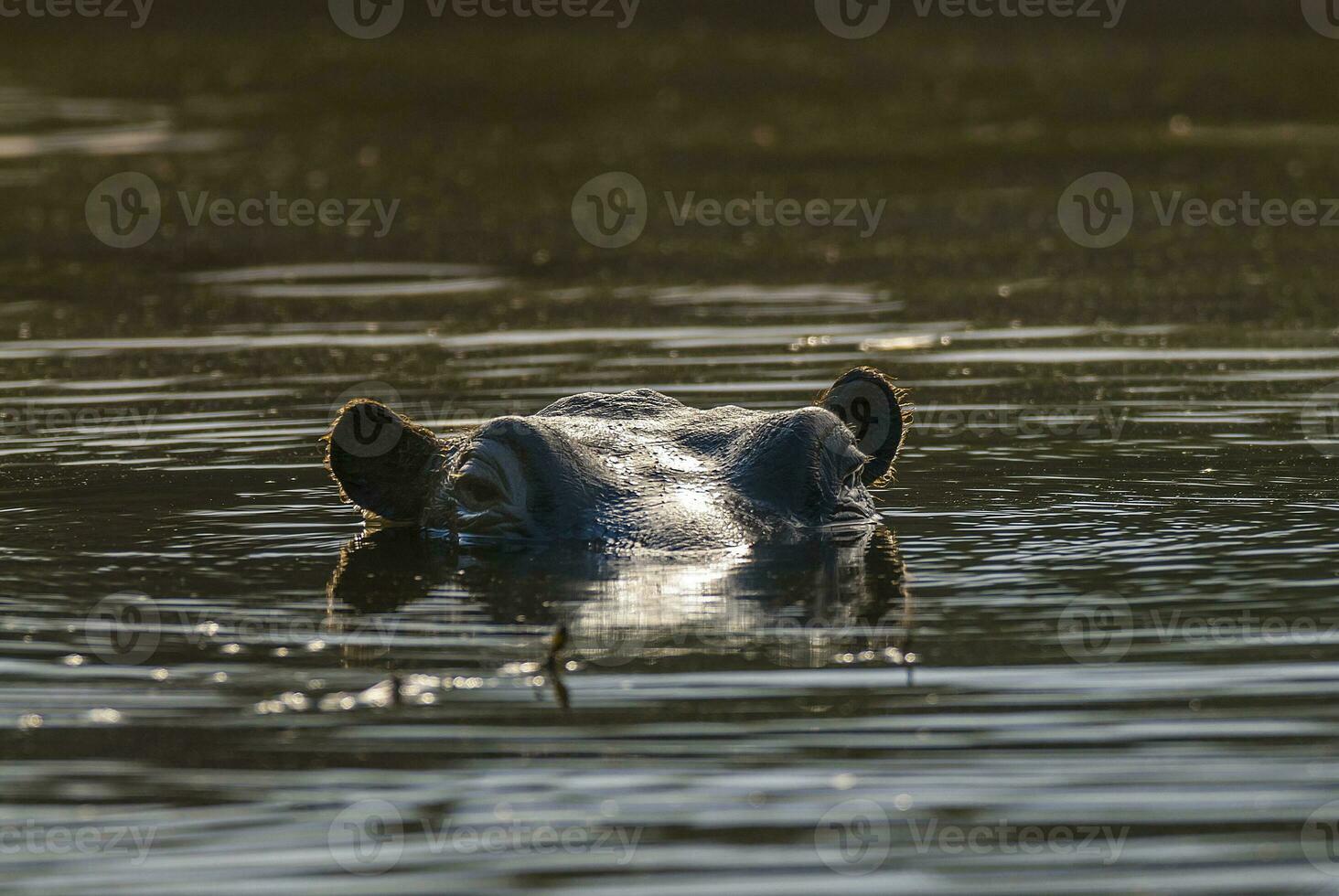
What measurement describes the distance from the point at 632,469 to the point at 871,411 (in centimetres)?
165

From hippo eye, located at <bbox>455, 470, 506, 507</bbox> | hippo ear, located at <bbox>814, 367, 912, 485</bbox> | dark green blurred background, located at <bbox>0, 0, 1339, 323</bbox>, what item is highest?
dark green blurred background, located at <bbox>0, 0, 1339, 323</bbox>

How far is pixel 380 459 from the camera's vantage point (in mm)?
10062

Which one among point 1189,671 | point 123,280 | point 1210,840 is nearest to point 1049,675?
point 1189,671

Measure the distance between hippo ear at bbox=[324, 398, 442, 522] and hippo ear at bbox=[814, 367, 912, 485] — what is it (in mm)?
1948

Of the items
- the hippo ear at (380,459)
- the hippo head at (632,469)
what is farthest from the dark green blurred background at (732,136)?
the hippo ear at (380,459)

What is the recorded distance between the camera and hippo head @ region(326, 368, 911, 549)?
29.2ft

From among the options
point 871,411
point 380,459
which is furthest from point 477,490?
point 871,411

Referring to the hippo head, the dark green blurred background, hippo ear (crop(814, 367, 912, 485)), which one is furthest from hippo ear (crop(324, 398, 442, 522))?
the dark green blurred background

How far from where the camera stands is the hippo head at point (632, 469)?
350 inches

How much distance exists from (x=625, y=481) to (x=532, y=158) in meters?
18.0

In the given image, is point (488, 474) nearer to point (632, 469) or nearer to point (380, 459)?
point (632, 469)

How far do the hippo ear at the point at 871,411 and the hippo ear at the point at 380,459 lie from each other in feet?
6.39

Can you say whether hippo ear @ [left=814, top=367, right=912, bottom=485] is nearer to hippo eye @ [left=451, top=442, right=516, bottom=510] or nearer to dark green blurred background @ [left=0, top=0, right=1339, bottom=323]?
hippo eye @ [left=451, top=442, right=516, bottom=510]

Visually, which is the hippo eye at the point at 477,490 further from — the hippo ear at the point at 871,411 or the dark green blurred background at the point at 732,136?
the dark green blurred background at the point at 732,136
